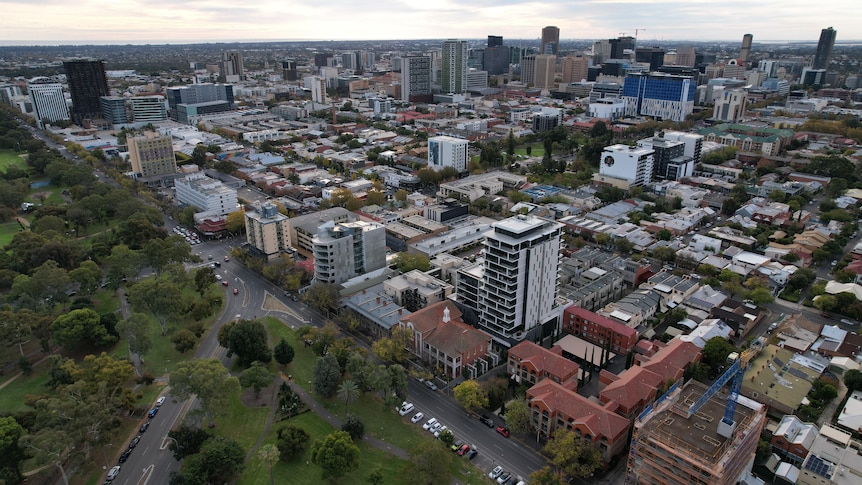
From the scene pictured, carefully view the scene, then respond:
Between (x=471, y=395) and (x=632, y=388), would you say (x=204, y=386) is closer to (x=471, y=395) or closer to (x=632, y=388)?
(x=471, y=395)

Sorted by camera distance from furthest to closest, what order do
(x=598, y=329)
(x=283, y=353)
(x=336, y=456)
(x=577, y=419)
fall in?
1. (x=598, y=329)
2. (x=283, y=353)
3. (x=577, y=419)
4. (x=336, y=456)

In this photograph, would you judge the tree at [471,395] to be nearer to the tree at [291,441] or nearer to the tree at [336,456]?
the tree at [336,456]

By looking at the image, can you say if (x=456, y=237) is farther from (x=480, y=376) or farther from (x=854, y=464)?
(x=854, y=464)

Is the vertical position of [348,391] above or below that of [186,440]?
above

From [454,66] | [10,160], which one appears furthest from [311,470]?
[454,66]

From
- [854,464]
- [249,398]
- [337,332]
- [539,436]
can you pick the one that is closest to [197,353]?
[249,398]
